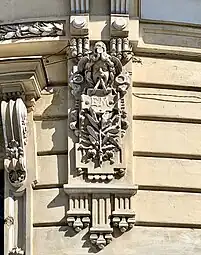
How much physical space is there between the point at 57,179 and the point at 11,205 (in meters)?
0.62

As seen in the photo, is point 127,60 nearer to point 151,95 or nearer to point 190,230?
point 151,95

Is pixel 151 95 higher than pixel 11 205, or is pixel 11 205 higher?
pixel 151 95

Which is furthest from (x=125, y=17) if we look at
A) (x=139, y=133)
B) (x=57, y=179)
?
(x=57, y=179)

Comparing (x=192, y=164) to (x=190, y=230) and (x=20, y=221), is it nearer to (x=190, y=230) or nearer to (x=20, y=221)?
(x=190, y=230)

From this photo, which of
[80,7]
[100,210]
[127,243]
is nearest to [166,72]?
[80,7]

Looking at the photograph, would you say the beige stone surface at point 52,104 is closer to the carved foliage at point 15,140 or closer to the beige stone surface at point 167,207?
the carved foliage at point 15,140

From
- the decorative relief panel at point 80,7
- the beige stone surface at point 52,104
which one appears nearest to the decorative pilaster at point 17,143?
the beige stone surface at point 52,104

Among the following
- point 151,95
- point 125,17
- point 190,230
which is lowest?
point 190,230

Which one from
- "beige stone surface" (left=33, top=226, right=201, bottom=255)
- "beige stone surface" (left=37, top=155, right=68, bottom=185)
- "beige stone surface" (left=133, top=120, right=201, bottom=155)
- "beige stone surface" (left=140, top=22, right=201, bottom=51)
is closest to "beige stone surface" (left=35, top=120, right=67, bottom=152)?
"beige stone surface" (left=37, top=155, right=68, bottom=185)

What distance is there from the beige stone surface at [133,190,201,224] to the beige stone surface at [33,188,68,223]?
0.86 metres

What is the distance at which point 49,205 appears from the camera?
11.0 metres

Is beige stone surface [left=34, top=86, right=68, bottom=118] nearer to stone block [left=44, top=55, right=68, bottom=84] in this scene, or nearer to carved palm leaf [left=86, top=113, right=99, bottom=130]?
stone block [left=44, top=55, right=68, bottom=84]

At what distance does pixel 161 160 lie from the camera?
37.1 feet

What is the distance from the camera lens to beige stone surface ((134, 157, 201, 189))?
11.2 meters
